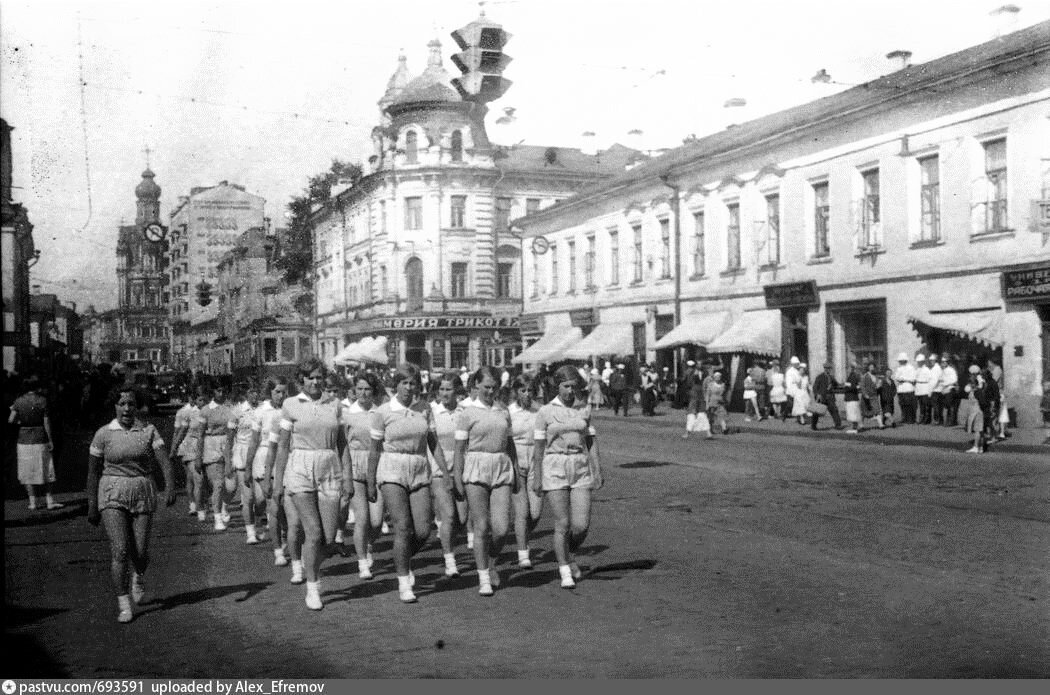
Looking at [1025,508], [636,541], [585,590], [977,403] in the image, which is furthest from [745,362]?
[585,590]

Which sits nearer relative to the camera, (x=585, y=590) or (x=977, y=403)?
(x=585, y=590)

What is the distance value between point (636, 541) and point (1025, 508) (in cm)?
469

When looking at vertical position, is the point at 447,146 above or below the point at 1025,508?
above

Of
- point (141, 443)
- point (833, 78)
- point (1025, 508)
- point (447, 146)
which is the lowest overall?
point (1025, 508)

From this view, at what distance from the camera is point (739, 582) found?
8.69 meters

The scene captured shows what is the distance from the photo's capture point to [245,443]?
11891 millimetres

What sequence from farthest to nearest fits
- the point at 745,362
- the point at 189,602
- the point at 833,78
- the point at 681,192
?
the point at 681,192, the point at 745,362, the point at 833,78, the point at 189,602

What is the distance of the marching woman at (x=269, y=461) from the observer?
1000cm

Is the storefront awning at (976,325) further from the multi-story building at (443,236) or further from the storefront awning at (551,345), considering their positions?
the multi-story building at (443,236)

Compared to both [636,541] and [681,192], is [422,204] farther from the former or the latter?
[636,541]

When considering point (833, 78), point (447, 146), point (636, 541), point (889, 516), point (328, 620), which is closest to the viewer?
point (328, 620)

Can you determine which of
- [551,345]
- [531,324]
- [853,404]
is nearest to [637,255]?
[551,345]

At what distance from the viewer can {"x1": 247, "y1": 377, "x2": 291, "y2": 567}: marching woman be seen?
32.8ft

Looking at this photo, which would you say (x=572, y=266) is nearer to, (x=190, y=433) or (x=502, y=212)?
(x=502, y=212)
